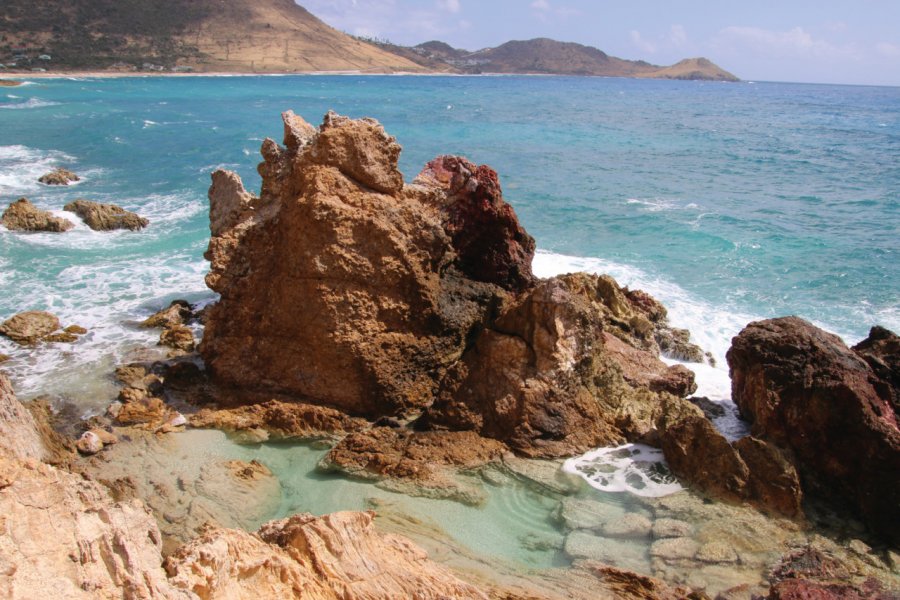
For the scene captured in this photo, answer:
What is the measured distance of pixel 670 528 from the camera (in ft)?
17.8

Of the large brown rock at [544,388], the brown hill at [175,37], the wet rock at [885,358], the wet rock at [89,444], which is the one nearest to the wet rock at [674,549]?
the large brown rock at [544,388]

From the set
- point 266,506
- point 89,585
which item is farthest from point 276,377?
point 89,585

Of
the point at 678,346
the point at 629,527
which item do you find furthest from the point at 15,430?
the point at 678,346

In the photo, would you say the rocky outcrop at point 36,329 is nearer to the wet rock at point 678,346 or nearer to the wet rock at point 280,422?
the wet rock at point 280,422

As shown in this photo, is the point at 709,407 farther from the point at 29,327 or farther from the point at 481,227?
the point at 29,327

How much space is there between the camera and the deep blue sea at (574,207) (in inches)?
447

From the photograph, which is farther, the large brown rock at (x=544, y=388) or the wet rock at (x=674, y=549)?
the large brown rock at (x=544, y=388)

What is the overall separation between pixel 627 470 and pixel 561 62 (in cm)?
19159

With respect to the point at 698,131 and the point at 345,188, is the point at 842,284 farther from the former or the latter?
the point at 698,131

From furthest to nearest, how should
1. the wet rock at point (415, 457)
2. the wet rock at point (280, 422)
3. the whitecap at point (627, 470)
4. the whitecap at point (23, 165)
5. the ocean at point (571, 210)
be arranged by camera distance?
the whitecap at point (23, 165) < the ocean at point (571, 210) < the wet rock at point (280, 422) < the whitecap at point (627, 470) < the wet rock at point (415, 457)

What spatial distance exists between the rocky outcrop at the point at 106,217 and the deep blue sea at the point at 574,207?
373mm

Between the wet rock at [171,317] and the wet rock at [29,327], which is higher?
the wet rock at [171,317]

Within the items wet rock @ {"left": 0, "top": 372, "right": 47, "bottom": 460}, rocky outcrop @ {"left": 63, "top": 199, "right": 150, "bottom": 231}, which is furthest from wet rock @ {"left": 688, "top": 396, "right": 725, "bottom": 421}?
rocky outcrop @ {"left": 63, "top": 199, "right": 150, "bottom": 231}

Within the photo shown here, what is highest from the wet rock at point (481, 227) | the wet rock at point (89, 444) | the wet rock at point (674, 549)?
the wet rock at point (481, 227)
